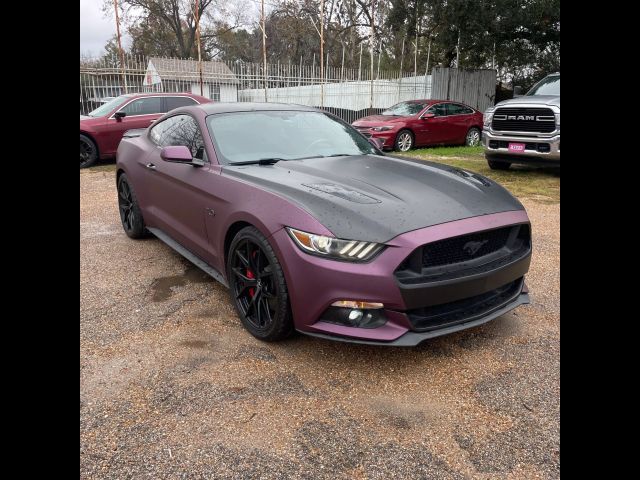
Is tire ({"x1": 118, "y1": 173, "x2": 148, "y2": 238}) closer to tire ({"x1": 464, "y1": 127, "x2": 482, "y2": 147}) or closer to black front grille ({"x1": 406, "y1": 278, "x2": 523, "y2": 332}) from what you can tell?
black front grille ({"x1": 406, "y1": 278, "x2": 523, "y2": 332})

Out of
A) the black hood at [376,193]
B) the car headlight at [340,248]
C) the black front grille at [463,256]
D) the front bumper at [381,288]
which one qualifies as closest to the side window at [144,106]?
the black hood at [376,193]

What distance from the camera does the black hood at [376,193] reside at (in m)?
2.66

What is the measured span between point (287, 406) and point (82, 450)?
97cm

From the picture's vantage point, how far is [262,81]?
1733cm

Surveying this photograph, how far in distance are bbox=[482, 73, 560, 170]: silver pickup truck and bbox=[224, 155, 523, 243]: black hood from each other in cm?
575

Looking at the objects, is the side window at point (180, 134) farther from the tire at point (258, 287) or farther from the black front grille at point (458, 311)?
the black front grille at point (458, 311)

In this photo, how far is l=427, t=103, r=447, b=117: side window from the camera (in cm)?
1361

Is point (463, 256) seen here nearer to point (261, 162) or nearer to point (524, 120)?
point (261, 162)

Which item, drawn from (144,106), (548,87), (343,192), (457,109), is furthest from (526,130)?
(144,106)

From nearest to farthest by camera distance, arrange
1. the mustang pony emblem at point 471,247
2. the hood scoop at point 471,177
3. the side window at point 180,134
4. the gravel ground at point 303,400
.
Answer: the gravel ground at point 303,400
the mustang pony emblem at point 471,247
the hood scoop at point 471,177
the side window at point 180,134

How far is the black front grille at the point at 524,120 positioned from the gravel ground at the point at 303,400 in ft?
19.2

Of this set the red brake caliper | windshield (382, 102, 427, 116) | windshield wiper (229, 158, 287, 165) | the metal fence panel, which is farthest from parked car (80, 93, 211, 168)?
the red brake caliper
